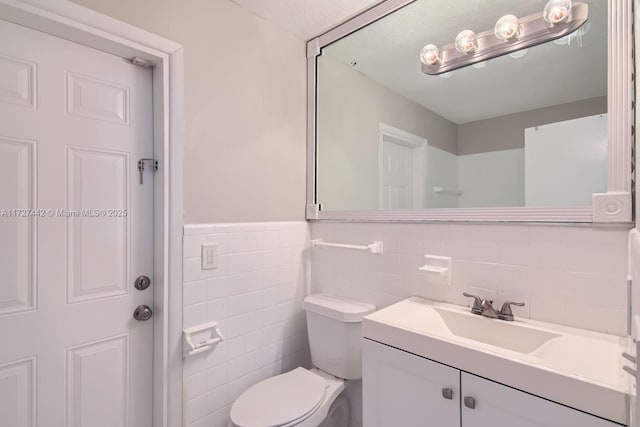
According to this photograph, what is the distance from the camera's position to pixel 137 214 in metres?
1.34

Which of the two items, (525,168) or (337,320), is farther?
(337,320)

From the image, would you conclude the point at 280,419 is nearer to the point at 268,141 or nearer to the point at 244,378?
the point at 244,378

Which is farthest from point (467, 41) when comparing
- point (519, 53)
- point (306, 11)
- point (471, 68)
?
point (306, 11)

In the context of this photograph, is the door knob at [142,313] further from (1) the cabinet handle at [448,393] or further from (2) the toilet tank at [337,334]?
(1) the cabinet handle at [448,393]

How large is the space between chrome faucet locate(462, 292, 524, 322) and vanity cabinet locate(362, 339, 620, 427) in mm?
344

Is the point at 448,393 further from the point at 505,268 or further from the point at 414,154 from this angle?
the point at 414,154

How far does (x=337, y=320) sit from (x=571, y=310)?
3.13 feet

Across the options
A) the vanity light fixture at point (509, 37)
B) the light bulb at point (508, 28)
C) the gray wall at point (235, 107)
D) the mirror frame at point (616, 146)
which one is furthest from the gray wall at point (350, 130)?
the mirror frame at point (616, 146)

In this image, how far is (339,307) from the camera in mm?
1584

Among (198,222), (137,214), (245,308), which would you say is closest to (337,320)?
(245,308)

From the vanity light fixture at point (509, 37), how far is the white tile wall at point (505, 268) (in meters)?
0.74

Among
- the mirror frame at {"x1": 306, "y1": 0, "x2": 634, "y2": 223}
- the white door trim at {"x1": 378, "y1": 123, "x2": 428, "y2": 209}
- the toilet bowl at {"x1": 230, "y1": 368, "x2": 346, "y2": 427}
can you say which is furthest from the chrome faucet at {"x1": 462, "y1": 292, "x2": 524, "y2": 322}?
the toilet bowl at {"x1": 230, "y1": 368, "x2": 346, "y2": 427}

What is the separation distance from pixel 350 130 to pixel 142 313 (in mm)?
1462

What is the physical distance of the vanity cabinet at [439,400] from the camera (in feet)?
2.75
